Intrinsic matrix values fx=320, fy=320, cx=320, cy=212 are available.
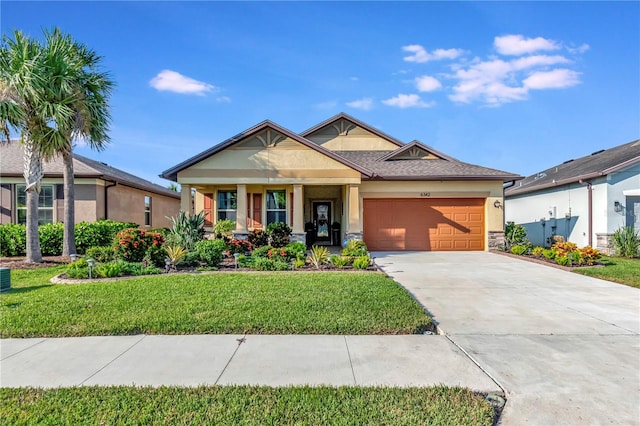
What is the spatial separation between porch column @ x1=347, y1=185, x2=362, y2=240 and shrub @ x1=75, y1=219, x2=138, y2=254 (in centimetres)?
948

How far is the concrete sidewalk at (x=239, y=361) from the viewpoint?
3.34 m

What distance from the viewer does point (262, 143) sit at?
1372 centimetres

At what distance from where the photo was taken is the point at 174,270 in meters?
9.08

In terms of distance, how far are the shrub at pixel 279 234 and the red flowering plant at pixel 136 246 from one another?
4539mm

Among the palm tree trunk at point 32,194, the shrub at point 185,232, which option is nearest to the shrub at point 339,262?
the shrub at point 185,232

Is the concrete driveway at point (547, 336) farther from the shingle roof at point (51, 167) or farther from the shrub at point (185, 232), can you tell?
the shingle roof at point (51, 167)

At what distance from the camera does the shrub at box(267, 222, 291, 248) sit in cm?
1311

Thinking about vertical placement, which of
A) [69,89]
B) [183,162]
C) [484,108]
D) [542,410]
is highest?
[484,108]

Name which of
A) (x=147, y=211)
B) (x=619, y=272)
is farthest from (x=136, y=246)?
(x=619, y=272)

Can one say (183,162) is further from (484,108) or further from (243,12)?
(484,108)

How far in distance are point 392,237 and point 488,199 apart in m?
4.63

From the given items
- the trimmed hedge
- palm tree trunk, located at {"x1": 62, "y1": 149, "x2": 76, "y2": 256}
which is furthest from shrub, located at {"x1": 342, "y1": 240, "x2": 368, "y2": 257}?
the trimmed hedge

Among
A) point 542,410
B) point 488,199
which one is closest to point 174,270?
point 542,410

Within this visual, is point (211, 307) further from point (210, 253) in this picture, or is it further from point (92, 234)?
point (92, 234)
